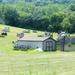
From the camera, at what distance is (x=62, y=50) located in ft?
139

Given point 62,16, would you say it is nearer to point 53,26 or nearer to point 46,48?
point 53,26

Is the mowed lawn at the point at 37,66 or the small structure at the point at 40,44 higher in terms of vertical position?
the mowed lawn at the point at 37,66

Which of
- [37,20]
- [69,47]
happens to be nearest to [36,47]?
[69,47]

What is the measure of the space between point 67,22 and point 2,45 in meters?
40.2

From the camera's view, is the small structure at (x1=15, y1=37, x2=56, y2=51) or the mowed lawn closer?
the mowed lawn

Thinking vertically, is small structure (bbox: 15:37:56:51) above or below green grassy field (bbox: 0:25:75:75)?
below

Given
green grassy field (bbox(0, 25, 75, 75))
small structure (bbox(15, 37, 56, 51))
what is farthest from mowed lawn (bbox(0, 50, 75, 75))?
small structure (bbox(15, 37, 56, 51))

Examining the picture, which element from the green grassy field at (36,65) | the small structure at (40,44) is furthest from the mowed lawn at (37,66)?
the small structure at (40,44)

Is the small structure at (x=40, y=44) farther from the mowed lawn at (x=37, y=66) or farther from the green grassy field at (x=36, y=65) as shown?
the mowed lawn at (x=37, y=66)

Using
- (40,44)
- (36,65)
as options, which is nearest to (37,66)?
(36,65)

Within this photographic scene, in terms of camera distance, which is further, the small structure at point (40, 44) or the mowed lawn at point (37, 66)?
the small structure at point (40, 44)

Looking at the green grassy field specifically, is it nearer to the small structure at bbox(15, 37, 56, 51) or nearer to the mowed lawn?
the mowed lawn

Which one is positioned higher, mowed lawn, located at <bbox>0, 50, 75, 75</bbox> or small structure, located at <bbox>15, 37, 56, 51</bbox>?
mowed lawn, located at <bbox>0, 50, 75, 75</bbox>

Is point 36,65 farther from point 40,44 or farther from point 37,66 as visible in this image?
point 40,44
